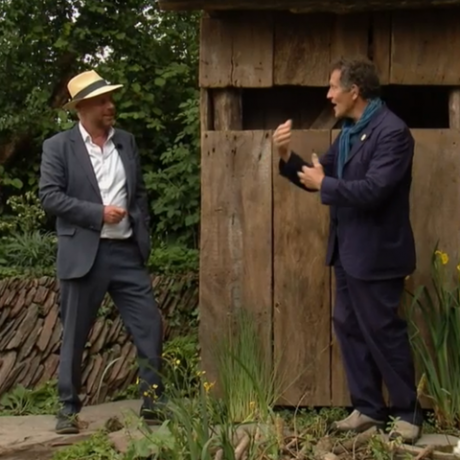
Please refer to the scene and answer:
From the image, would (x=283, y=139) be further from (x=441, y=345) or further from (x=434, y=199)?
(x=441, y=345)

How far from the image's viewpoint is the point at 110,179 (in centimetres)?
569

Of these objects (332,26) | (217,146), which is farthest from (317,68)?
(217,146)

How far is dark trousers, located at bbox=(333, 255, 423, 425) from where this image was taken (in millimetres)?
5285

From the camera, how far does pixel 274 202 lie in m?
5.86

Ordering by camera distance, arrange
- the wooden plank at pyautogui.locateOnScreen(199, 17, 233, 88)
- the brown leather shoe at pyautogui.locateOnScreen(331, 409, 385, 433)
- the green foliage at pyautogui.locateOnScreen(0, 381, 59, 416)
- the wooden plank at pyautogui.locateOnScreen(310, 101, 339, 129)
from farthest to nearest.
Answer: the green foliage at pyautogui.locateOnScreen(0, 381, 59, 416)
the wooden plank at pyautogui.locateOnScreen(310, 101, 339, 129)
the wooden plank at pyautogui.locateOnScreen(199, 17, 233, 88)
the brown leather shoe at pyautogui.locateOnScreen(331, 409, 385, 433)

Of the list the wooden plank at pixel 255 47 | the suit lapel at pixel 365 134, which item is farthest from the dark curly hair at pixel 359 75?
the wooden plank at pixel 255 47

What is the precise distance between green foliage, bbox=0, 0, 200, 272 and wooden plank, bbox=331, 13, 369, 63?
8.70 ft

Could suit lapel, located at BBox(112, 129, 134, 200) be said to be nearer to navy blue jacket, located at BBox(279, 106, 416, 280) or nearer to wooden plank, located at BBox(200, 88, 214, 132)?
wooden plank, located at BBox(200, 88, 214, 132)

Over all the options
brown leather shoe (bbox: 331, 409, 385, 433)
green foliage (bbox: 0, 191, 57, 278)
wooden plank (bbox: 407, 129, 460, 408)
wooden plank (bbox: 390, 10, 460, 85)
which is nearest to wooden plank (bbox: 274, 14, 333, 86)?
wooden plank (bbox: 390, 10, 460, 85)

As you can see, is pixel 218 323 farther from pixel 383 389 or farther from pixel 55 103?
pixel 55 103

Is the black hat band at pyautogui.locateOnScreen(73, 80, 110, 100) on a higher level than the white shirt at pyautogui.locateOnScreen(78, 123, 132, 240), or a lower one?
higher

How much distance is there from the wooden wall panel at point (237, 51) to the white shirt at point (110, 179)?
2.16ft

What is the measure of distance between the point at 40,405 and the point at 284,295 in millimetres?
1706

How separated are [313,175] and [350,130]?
353mm
